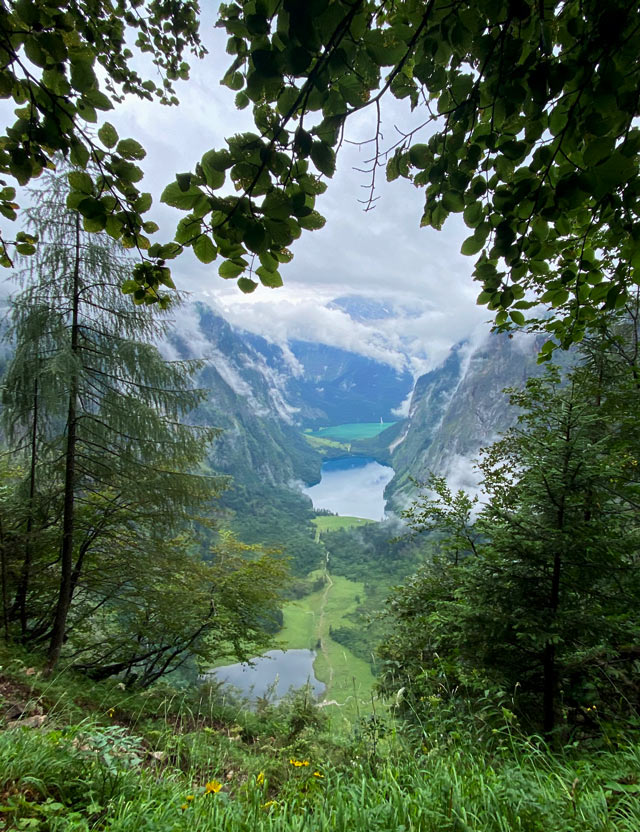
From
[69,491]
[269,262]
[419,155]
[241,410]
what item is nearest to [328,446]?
[241,410]

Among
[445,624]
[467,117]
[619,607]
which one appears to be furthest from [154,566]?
[467,117]

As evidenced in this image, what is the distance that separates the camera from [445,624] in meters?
4.42

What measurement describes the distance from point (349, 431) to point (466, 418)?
8223 cm

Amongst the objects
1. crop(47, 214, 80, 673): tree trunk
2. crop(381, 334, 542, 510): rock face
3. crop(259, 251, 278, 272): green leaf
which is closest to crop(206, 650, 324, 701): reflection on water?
crop(47, 214, 80, 673): tree trunk

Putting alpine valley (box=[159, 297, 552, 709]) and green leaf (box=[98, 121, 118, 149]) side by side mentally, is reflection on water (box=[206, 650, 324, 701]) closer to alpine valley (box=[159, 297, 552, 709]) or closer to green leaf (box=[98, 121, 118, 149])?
alpine valley (box=[159, 297, 552, 709])

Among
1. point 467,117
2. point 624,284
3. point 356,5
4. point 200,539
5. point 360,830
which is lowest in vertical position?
point 200,539

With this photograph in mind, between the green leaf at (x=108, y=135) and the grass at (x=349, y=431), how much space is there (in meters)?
167

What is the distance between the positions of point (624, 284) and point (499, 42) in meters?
1.08

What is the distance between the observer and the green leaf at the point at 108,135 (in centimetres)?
95

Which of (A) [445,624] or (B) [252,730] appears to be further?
(B) [252,730]

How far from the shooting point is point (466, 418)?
107812mm

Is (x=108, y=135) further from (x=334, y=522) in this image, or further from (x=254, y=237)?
(x=334, y=522)

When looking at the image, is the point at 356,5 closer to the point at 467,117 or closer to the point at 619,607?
the point at 467,117

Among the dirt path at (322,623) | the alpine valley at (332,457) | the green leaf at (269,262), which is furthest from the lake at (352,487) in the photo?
the green leaf at (269,262)
